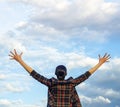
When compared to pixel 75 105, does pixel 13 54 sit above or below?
above

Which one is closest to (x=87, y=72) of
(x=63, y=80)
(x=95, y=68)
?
(x=95, y=68)

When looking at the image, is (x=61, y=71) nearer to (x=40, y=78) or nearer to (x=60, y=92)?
A: (x=60, y=92)

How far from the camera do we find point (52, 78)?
1127 centimetres

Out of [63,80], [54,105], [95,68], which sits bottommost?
[54,105]

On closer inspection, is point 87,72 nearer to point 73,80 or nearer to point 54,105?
point 73,80

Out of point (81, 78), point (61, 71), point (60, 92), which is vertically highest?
point (81, 78)

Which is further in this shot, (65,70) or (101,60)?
(101,60)

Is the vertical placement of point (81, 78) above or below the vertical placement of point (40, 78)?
above

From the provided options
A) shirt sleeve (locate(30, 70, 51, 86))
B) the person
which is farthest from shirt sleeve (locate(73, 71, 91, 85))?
shirt sleeve (locate(30, 70, 51, 86))

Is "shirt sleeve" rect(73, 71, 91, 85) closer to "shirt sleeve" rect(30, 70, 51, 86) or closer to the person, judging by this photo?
the person

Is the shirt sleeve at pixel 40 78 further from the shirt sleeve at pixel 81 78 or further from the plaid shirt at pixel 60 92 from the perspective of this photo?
the shirt sleeve at pixel 81 78

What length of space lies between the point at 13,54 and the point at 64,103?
254 centimetres

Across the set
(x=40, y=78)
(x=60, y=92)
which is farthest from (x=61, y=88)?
(x=40, y=78)

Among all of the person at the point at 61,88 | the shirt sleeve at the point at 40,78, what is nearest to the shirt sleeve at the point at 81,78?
the person at the point at 61,88
